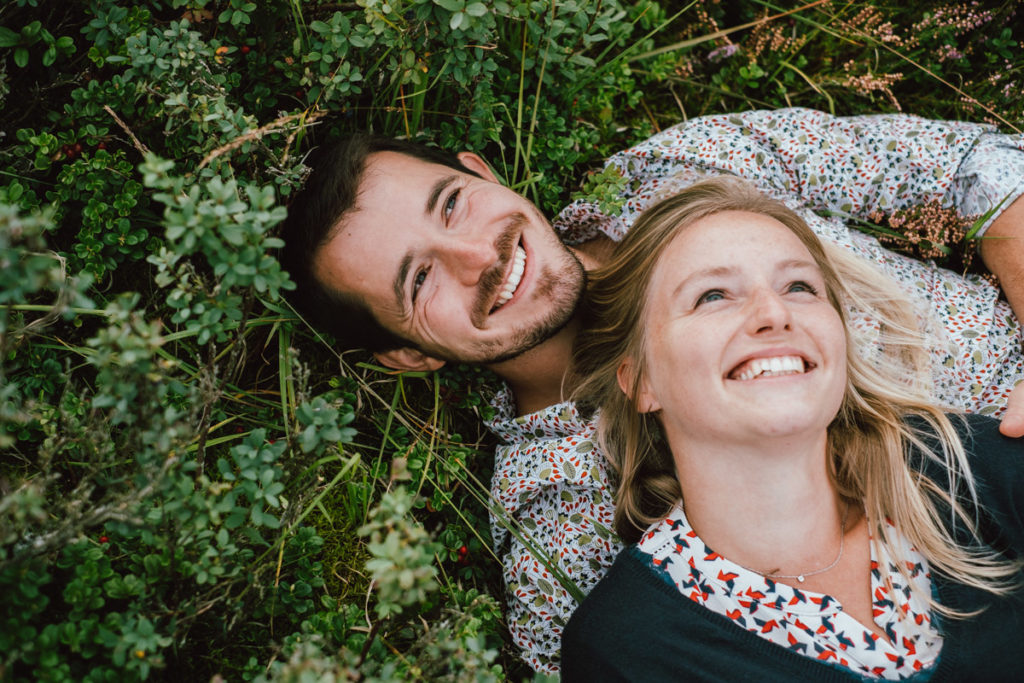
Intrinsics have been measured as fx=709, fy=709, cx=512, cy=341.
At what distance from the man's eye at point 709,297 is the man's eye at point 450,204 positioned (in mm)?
1163

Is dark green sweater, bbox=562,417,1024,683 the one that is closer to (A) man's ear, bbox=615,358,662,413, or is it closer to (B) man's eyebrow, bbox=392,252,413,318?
(A) man's ear, bbox=615,358,662,413

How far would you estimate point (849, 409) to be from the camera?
121 inches

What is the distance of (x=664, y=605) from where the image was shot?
8.81 ft

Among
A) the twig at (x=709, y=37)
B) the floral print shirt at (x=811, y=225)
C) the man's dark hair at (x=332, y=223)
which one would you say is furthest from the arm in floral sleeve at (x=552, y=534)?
the twig at (x=709, y=37)

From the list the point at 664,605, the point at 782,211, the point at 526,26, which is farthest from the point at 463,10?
the point at 664,605

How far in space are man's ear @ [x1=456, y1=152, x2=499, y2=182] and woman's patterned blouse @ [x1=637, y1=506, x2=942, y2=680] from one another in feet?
6.55

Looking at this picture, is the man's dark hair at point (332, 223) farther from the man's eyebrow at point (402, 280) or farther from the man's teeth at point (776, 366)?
the man's teeth at point (776, 366)

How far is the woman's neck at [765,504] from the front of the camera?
2584mm

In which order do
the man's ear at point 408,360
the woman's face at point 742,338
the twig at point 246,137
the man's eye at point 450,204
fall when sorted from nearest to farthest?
the twig at point 246,137, the woman's face at point 742,338, the man's eye at point 450,204, the man's ear at point 408,360

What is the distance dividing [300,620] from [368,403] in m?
1.17

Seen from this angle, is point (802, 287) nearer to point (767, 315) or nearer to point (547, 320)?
point (767, 315)

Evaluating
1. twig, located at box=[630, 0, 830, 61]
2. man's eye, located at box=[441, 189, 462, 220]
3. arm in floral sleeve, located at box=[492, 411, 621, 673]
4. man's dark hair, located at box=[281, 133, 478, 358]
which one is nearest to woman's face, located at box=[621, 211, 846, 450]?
arm in floral sleeve, located at box=[492, 411, 621, 673]

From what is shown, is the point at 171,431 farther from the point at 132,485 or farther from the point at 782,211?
the point at 782,211

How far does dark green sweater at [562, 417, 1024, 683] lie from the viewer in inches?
99.4
